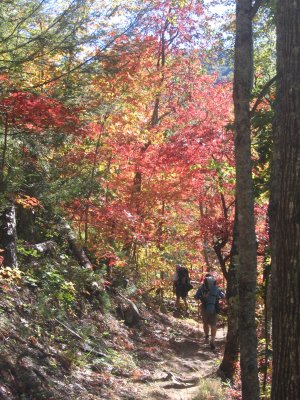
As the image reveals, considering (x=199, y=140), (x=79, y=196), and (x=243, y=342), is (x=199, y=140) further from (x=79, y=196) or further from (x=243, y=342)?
(x=243, y=342)

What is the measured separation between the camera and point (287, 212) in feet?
10.8

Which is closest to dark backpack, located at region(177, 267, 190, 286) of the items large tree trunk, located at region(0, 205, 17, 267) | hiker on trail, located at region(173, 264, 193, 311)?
hiker on trail, located at region(173, 264, 193, 311)

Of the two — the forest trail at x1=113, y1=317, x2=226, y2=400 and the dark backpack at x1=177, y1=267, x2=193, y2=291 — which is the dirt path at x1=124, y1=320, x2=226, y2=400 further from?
the dark backpack at x1=177, y1=267, x2=193, y2=291

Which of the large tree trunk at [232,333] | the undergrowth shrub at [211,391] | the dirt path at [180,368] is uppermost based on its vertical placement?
the large tree trunk at [232,333]

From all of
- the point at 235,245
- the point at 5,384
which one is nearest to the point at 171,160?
the point at 235,245

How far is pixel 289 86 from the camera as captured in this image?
11.2ft

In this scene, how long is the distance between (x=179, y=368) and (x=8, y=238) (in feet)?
14.2

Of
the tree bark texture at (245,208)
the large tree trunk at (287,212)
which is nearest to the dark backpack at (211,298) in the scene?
the tree bark texture at (245,208)

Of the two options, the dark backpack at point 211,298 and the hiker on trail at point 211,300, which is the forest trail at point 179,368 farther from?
the dark backpack at point 211,298

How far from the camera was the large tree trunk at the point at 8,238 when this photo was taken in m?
7.02

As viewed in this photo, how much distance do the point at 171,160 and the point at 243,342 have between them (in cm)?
672

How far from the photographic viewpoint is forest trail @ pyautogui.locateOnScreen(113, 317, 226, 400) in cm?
696

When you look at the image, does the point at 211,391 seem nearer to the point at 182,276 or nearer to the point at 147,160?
the point at 147,160

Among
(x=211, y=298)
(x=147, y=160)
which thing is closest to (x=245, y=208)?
(x=211, y=298)
